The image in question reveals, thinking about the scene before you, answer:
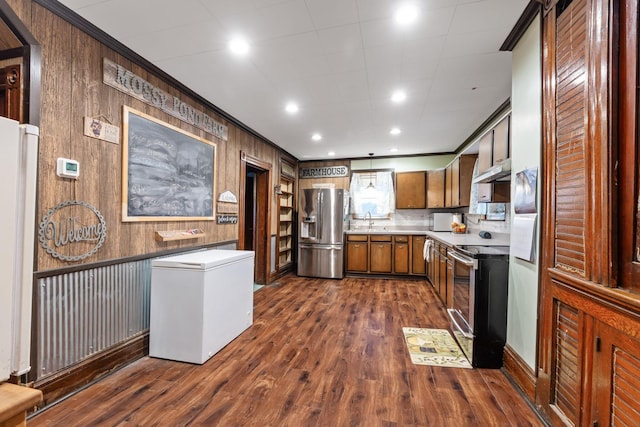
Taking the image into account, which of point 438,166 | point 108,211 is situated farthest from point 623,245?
point 438,166

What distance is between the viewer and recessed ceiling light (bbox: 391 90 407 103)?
2885 mm

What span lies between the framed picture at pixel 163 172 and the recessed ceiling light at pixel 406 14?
2.15 metres

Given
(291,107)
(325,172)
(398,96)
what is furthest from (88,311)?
(325,172)

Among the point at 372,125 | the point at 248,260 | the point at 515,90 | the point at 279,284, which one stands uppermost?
the point at 372,125

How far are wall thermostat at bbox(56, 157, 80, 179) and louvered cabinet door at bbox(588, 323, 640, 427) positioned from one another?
3003mm

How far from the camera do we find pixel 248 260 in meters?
2.93

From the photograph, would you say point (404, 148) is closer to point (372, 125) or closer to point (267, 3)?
point (372, 125)

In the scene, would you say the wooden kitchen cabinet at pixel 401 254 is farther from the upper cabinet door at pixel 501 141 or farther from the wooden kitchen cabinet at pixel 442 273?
the upper cabinet door at pixel 501 141

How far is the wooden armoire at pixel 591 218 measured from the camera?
1.11 m

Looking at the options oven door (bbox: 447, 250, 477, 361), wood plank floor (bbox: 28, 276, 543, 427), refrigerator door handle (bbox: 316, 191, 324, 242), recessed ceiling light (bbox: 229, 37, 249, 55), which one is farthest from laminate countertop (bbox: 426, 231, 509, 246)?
recessed ceiling light (bbox: 229, 37, 249, 55)

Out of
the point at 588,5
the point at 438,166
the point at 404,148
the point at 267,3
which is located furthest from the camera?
the point at 438,166

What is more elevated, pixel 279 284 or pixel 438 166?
pixel 438 166

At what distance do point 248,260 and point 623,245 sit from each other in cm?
272

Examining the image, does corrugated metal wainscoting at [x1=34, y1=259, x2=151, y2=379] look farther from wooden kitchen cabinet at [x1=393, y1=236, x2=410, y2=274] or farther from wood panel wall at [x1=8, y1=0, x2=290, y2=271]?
wooden kitchen cabinet at [x1=393, y1=236, x2=410, y2=274]
